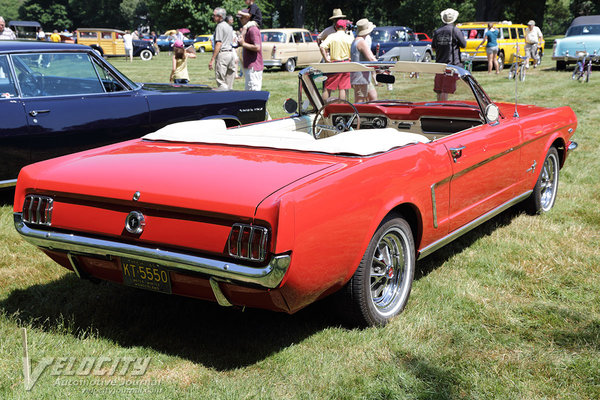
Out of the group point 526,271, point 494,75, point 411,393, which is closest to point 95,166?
point 411,393

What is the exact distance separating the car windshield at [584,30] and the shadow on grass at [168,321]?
20495mm

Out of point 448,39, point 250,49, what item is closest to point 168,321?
point 250,49

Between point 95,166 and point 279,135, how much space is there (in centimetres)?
119

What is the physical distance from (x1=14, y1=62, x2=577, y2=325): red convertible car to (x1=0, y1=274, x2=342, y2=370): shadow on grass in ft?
1.04

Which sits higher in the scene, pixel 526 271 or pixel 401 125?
pixel 401 125

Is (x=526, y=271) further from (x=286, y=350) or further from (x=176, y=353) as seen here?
(x=176, y=353)

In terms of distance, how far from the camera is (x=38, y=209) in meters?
3.24

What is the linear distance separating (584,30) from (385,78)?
1905cm

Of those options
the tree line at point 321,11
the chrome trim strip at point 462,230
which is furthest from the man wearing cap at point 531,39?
the tree line at point 321,11

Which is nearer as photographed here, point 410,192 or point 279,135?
point 410,192

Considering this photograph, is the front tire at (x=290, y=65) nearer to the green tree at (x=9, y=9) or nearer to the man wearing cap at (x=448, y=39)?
the man wearing cap at (x=448, y=39)

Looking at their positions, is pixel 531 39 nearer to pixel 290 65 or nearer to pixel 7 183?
pixel 290 65

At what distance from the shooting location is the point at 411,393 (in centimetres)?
280

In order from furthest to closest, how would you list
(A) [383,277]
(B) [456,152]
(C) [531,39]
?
(C) [531,39] < (B) [456,152] < (A) [383,277]
